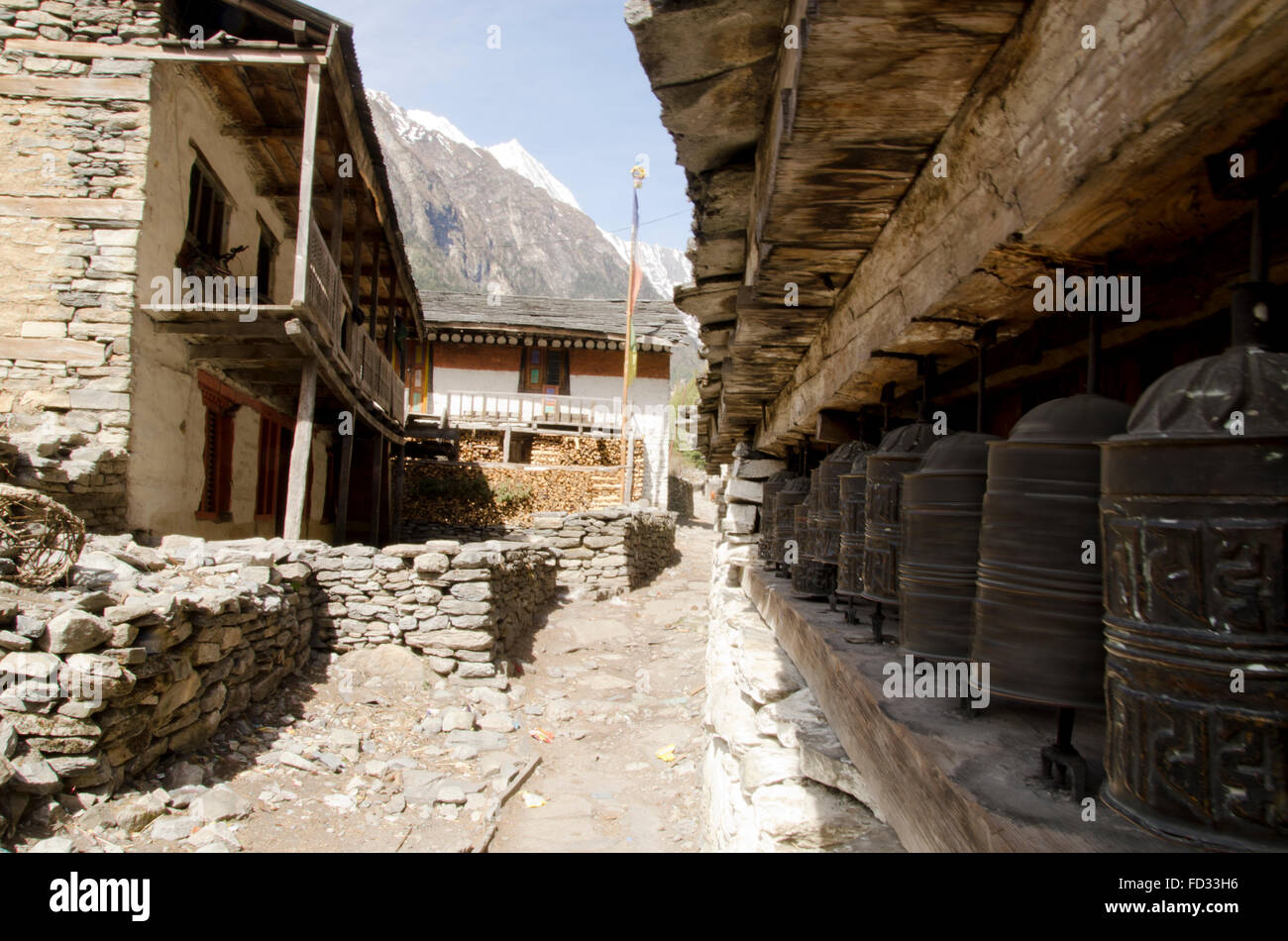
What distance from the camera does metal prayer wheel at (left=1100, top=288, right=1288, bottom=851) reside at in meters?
0.90

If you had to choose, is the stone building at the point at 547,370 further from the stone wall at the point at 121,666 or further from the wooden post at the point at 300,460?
the stone wall at the point at 121,666

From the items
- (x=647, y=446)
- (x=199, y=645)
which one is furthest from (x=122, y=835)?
(x=647, y=446)

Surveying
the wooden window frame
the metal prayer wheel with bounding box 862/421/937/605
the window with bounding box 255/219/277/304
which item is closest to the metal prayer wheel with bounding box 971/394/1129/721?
the metal prayer wheel with bounding box 862/421/937/605

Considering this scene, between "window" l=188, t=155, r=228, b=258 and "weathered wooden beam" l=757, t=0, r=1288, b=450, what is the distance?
30.2ft

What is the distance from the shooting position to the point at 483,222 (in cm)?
11431

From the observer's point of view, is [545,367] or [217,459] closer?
[217,459]

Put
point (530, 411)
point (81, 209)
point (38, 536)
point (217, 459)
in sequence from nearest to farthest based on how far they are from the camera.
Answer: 1. point (38, 536)
2. point (81, 209)
3. point (217, 459)
4. point (530, 411)

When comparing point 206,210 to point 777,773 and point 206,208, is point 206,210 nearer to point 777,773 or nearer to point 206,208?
point 206,208

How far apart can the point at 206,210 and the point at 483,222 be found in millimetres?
111766

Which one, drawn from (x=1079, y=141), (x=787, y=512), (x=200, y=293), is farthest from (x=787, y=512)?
(x=200, y=293)

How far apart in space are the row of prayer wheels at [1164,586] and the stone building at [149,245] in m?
7.60

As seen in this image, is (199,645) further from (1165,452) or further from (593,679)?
(1165,452)

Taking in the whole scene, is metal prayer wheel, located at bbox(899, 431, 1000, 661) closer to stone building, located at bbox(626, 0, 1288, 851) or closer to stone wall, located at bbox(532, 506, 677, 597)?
→ stone building, located at bbox(626, 0, 1288, 851)
